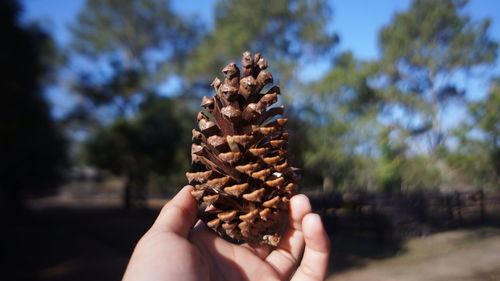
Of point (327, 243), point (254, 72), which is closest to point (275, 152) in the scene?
point (254, 72)

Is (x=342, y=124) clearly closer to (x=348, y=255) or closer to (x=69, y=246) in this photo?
(x=348, y=255)

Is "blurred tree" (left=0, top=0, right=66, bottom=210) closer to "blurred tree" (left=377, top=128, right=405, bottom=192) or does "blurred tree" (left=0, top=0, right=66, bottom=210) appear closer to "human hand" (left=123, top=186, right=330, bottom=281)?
"human hand" (left=123, top=186, right=330, bottom=281)

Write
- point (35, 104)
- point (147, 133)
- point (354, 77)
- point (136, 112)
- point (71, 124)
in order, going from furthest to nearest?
point (71, 124) → point (136, 112) → point (147, 133) → point (354, 77) → point (35, 104)

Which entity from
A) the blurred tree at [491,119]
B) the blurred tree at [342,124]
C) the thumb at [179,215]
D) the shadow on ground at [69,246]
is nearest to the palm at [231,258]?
the thumb at [179,215]

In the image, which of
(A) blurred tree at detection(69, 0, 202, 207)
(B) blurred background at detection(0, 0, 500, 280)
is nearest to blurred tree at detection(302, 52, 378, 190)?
(B) blurred background at detection(0, 0, 500, 280)

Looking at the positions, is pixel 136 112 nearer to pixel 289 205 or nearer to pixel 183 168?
pixel 183 168
